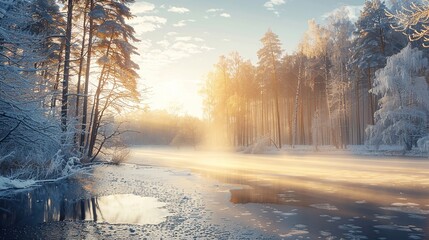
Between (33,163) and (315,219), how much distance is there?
37.5ft

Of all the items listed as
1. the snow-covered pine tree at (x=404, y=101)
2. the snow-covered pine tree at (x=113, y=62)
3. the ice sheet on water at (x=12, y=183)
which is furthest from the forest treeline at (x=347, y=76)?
the snow-covered pine tree at (x=113, y=62)

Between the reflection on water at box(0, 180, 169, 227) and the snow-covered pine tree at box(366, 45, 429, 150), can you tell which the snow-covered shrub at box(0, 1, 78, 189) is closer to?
the reflection on water at box(0, 180, 169, 227)

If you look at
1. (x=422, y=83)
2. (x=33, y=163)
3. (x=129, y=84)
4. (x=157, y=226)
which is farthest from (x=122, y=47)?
(x=422, y=83)

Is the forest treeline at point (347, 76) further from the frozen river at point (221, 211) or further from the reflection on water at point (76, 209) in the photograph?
the reflection on water at point (76, 209)

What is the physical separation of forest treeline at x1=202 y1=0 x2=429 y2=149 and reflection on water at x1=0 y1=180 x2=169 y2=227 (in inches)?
341

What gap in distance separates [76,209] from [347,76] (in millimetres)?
35414

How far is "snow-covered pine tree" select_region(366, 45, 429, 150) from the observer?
27.6 metres

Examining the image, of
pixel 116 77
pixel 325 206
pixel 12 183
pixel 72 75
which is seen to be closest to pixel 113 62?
pixel 116 77

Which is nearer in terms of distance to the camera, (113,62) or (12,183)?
(12,183)

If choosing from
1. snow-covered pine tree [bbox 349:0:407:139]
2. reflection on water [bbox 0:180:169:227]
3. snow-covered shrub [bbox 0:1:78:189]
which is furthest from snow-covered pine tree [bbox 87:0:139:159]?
snow-covered pine tree [bbox 349:0:407:139]

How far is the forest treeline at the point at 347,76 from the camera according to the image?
28.2 meters

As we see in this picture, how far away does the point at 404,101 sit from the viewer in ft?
94.3

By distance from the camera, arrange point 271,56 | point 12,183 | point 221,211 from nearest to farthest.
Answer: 1. point 221,211
2. point 12,183
3. point 271,56

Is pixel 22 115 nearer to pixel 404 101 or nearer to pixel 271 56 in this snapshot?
pixel 404 101
